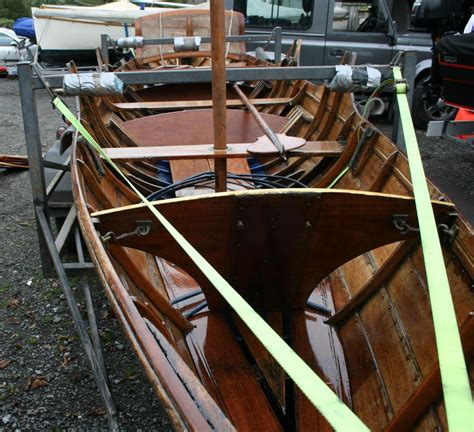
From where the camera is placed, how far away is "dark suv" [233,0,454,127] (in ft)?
27.0

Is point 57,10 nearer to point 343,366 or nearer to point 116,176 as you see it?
point 116,176

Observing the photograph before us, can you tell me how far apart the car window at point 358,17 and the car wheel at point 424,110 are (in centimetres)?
120

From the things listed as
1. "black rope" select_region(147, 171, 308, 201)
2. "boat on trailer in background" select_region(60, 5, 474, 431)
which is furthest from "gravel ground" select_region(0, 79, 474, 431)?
"black rope" select_region(147, 171, 308, 201)

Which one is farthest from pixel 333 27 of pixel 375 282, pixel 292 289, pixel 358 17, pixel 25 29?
pixel 25 29

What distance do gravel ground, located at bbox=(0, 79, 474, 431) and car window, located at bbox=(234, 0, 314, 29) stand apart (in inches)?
206

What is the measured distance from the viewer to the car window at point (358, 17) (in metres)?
8.34

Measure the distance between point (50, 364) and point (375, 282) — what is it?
2.07 metres

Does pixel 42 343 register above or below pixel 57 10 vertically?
below

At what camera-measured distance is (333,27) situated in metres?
8.32

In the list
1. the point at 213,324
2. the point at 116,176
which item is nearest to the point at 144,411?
the point at 213,324

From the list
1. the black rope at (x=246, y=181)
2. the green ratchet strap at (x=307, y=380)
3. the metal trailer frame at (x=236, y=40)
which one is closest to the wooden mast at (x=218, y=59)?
the black rope at (x=246, y=181)

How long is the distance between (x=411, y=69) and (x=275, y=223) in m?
2.02

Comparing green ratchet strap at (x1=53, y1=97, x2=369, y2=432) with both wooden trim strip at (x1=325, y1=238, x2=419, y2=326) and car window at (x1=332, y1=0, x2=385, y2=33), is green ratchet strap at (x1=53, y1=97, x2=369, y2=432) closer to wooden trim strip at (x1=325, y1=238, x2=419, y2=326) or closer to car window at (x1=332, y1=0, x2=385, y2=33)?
wooden trim strip at (x1=325, y1=238, x2=419, y2=326)

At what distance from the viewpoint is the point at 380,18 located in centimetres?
834
